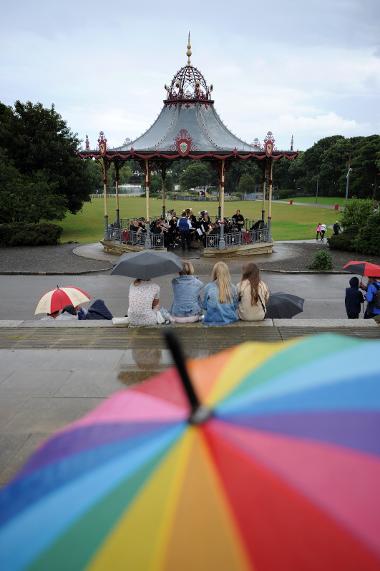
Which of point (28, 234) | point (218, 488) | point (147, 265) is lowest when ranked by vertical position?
point (28, 234)

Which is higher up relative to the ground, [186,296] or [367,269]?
[367,269]

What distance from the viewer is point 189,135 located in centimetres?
2362

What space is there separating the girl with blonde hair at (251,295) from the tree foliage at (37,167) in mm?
25284

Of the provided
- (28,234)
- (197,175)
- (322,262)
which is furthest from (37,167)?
(197,175)

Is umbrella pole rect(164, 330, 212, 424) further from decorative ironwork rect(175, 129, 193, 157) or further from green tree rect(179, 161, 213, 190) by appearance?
green tree rect(179, 161, 213, 190)

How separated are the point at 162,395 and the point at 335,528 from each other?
3.06 ft

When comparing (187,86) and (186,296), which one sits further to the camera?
(187,86)

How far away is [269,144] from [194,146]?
3428 mm

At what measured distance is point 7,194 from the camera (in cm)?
3005

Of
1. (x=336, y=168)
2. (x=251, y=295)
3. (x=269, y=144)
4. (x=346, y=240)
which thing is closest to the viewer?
(x=251, y=295)

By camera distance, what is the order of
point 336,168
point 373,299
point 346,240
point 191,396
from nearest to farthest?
1. point 191,396
2. point 373,299
3. point 346,240
4. point 336,168

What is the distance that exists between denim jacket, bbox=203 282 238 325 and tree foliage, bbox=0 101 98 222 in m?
25.2

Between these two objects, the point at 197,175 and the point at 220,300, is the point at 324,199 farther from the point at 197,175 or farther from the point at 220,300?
the point at 220,300

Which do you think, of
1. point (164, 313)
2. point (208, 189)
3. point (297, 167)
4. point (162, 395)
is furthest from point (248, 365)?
point (208, 189)
